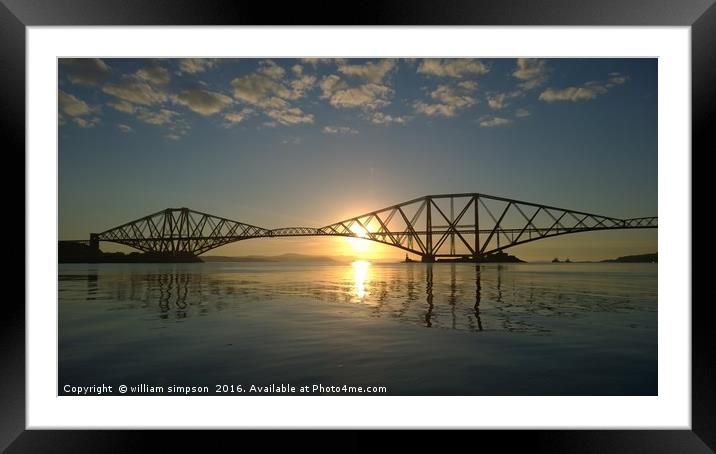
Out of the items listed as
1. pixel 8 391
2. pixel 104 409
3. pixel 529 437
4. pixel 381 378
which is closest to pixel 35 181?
pixel 8 391

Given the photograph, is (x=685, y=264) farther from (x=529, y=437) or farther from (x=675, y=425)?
(x=529, y=437)

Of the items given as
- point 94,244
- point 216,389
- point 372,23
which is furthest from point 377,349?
point 94,244

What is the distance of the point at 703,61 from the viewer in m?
6.05

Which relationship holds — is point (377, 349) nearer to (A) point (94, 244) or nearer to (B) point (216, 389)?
(B) point (216, 389)

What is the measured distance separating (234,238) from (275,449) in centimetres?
8862

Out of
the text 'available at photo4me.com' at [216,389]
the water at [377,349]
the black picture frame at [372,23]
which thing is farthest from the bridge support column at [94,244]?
the black picture frame at [372,23]

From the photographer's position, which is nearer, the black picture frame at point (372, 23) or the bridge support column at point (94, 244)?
the black picture frame at point (372, 23)

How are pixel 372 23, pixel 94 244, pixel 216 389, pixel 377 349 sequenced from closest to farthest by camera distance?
pixel 372 23
pixel 216 389
pixel 377 349
pixel 94 244

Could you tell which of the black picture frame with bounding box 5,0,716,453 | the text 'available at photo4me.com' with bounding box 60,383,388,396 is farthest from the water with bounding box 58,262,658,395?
the black picture frame with bounding box 5,0,716,453

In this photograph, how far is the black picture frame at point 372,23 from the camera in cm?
583

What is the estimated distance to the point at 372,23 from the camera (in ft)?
19.6

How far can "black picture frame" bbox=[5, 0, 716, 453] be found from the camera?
583 cm

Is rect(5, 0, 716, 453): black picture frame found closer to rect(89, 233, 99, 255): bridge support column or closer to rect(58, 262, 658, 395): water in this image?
rect(58, 262, 658, 395): water

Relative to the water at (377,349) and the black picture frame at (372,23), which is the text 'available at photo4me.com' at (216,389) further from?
the black picture frame at (372,23)
